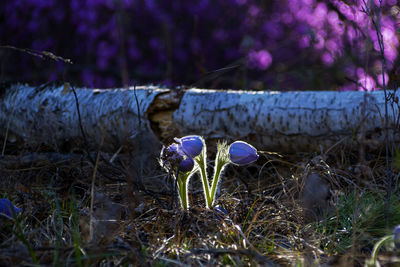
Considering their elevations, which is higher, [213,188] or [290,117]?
[290,117]

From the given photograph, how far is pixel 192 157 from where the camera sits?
1.19 metres

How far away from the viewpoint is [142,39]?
5.68 metres

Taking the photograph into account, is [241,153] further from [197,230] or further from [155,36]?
[155,36]

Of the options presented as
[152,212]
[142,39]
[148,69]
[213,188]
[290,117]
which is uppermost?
[142,39]

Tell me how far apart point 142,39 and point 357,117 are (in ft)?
14.2

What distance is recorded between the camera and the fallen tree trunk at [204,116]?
6.30 ft

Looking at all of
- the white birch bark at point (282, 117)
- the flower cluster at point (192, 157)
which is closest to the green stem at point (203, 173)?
the flower cluster at point (192, 157)

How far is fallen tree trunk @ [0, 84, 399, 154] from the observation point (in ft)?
6.30

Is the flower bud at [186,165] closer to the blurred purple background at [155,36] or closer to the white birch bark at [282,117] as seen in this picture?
the white birch bark at [282,117]

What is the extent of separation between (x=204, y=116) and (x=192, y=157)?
96 cm

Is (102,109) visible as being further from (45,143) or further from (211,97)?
(211,97)

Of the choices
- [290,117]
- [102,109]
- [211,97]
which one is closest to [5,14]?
[102,109]

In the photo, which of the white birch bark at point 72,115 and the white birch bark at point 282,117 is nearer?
the white birch bark at point 282,117

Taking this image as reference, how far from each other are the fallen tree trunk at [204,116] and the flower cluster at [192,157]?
2.02 feet
